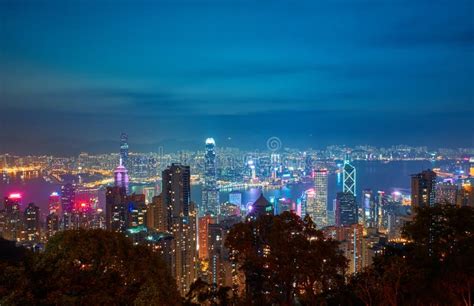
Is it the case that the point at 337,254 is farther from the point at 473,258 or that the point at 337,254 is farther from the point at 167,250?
the point at 167,250

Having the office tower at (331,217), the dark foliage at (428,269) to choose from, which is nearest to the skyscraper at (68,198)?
the office tower at (331,217)

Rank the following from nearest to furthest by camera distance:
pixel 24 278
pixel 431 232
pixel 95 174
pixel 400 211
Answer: pixel 24 278 → pixel 431 232 → pixel 400 211 → pixel 95 174

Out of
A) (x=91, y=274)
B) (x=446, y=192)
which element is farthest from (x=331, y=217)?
(x=91, y=274)

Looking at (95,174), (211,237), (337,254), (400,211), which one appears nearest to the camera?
(337,254)

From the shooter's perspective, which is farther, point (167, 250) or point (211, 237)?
point (211, 237)

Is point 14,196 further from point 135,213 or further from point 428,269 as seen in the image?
point 428,269

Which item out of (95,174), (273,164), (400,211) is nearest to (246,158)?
(273,164)
